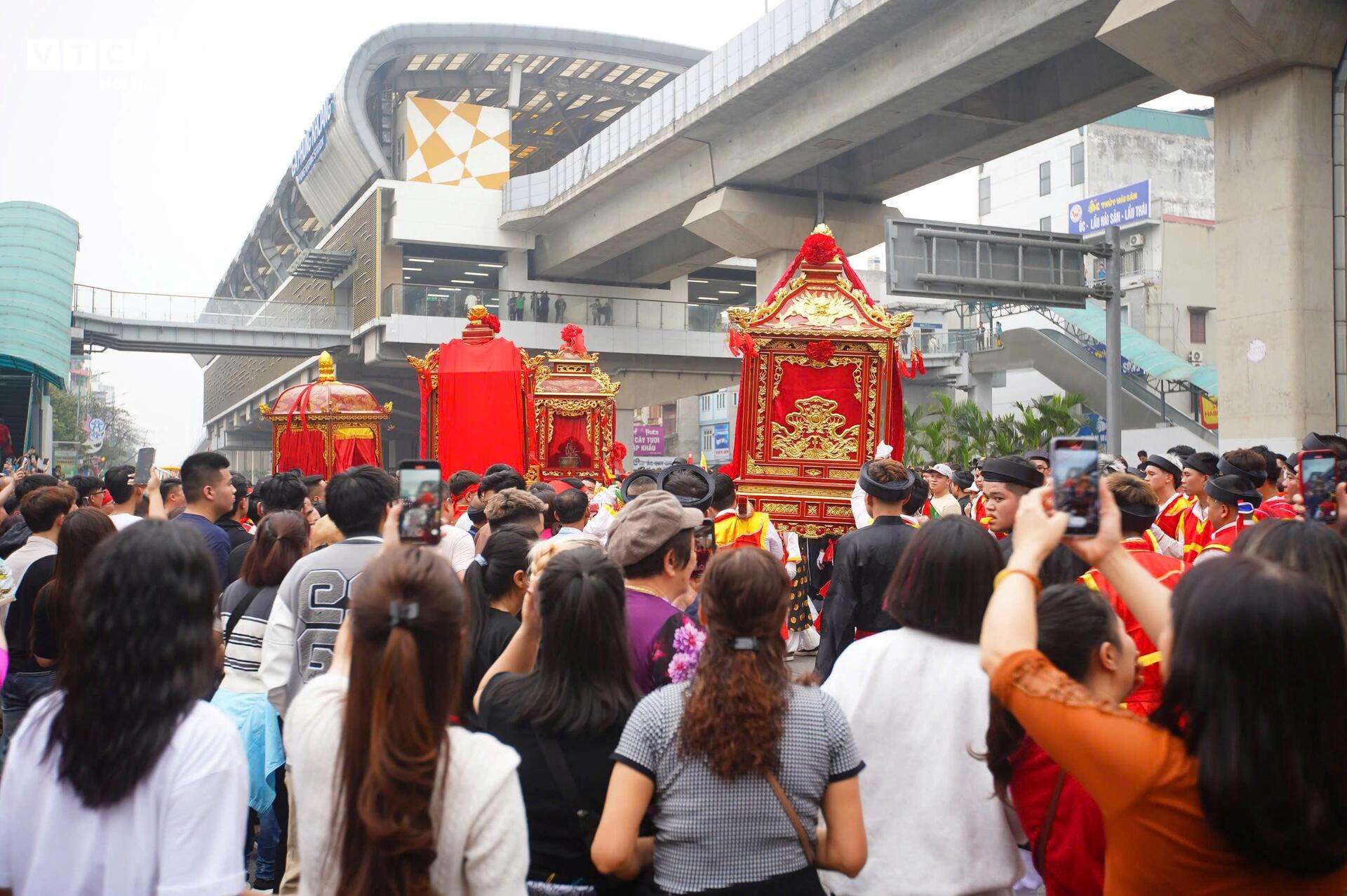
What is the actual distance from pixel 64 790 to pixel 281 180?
47238 millimetres

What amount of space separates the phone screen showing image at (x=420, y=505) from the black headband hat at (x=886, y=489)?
9.43 feet

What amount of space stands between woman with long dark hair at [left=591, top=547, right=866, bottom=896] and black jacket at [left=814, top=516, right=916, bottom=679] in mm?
2579

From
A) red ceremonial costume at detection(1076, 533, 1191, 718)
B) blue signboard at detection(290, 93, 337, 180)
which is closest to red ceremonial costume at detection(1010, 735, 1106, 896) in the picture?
red ceremonial costume at detection(1076, 533, 1191, 718)

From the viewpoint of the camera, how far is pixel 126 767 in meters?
1.94

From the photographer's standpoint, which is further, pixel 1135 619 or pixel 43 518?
pixel 43 518

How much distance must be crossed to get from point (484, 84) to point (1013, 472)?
3460cm

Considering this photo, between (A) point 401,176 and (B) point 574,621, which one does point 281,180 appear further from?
(B) point 574,621

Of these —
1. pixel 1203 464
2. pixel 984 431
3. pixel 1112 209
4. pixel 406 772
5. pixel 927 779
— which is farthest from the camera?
pixel 1112 209

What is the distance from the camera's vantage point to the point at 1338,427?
40.7ft

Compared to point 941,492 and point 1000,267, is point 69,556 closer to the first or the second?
point 941,492

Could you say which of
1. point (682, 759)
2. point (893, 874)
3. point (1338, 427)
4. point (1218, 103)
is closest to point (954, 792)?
point (893, 874)

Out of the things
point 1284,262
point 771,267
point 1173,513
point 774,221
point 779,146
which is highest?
point 779,146

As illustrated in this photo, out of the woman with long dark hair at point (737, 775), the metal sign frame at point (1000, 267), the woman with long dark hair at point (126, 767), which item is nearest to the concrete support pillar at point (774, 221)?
the metal sign frame at point (1000, 267)

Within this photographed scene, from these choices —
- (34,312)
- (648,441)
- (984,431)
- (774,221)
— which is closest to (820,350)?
(984,431)
